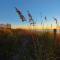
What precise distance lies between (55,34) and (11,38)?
76.8 inches

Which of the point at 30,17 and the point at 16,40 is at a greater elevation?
the point at 30,17

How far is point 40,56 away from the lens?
571 cm

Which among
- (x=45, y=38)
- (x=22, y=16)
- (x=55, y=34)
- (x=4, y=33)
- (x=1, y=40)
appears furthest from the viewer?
(x=4, y=33)

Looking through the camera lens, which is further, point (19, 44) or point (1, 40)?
point (1, 40)

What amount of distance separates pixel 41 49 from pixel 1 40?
3.66 metres

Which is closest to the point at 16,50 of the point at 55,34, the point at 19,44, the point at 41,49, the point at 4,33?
the point at 19,44

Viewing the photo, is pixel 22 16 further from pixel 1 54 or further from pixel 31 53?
pixel 1 54

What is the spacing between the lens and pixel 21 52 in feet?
23.7

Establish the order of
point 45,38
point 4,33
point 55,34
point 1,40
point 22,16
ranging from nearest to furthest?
point 22,16 → point 45,38 → point 55,34 → point 1,40 → point 4,33

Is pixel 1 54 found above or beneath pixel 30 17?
beneath

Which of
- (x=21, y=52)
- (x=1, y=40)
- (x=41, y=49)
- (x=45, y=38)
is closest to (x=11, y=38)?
(x=1, y=40)

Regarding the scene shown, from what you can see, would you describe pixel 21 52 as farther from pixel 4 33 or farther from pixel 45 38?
pixel 4 33

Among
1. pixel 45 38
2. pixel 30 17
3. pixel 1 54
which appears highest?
pixel 30 17

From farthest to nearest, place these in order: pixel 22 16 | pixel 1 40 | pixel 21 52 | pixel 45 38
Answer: pixel 1 40
pixel 21 52
pixel 45 38
pixel 22 16
